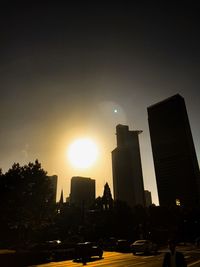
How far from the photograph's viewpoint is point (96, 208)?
91.4 metres

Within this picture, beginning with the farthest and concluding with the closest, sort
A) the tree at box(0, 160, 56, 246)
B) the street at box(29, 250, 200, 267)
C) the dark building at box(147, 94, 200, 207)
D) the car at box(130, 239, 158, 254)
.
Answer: the dark building at box(147, 94, 200, 207) < the tree at box(0, 160, 56, 246) < the car at box(130, 239, 158, 254) < the street at box(29, 250, 200, 267)

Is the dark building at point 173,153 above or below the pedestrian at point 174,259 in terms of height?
above

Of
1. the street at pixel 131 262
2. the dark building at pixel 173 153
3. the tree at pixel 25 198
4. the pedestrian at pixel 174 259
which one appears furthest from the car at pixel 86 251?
the dark building at pixel 173 153

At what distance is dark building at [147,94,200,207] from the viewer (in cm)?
14038

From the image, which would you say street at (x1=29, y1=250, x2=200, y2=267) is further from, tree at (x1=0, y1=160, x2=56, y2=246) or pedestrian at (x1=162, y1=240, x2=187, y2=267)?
tree at (x1=0, y1=160, x2=56, y2=246)

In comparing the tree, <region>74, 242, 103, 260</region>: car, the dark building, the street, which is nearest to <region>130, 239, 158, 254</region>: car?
<region>74, 242, 103, 260</region>: car

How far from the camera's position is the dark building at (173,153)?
14038 cm

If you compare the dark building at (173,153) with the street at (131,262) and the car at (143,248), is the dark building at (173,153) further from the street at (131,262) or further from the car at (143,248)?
the street at (131,262)

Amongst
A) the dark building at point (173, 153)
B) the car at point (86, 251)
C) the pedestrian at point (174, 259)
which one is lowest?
the car at point (86, 251)

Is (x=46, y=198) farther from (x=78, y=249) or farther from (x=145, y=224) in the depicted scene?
(x=145, y=224)

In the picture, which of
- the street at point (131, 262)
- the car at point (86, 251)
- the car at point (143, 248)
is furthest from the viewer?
the car at point (143, 248)

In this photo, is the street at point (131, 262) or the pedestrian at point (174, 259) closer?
the pedestrian at point (174, 259)

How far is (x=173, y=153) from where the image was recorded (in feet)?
519

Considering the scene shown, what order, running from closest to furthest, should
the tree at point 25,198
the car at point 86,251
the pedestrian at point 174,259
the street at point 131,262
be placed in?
the pedestrian at point 174,259 < the street at point 131,262 < the car at point 86,251 < the tree at point 25,198
